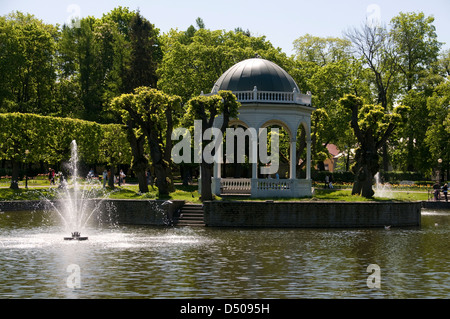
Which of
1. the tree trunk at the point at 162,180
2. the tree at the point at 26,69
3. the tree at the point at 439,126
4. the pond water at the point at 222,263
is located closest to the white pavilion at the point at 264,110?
the tree trunk at the point at 162,180

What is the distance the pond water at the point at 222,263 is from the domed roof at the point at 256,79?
13.1m

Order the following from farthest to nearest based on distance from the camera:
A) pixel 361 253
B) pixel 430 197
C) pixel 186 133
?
pixel 186 133
pixel 430 197
pixel 361 253

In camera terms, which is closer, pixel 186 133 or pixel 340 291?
pixel 340 291

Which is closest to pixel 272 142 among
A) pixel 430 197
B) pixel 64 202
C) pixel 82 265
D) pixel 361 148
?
pixel 430 197

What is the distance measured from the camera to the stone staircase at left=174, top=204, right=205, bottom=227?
37.9 metres

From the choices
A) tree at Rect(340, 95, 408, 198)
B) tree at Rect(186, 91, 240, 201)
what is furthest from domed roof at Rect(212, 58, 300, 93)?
tree at Rect(186, 91, 240, 201)

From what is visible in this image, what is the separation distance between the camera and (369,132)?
43.4 metres

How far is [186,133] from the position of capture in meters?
63.0

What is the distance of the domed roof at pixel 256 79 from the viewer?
45344 mm

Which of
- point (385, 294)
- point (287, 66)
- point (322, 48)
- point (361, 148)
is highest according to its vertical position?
point (322, 48)

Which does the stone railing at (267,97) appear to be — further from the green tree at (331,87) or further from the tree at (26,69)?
the tree at (26,69)

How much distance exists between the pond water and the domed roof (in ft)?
42.9
